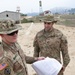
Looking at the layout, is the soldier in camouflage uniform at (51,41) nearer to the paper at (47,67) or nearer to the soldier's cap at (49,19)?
the soldier's cap at (49,19)

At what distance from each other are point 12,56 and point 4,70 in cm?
30

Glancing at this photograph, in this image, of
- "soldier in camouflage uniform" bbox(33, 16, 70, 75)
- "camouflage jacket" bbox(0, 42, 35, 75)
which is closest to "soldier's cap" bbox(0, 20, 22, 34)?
"camouflage jacket" bbox(0, 42, 35, 75)

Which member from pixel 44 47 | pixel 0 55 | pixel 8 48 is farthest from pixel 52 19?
pixel 0 55

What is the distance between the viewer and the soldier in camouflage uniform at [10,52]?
9.10 ft

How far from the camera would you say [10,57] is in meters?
2.92

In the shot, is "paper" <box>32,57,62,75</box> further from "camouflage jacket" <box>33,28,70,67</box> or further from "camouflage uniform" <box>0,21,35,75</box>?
"camouflage jacket" <box>33,28,70,67</box>

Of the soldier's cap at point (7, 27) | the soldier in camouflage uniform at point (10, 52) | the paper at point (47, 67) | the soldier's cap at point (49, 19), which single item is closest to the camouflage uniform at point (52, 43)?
the soldier's cap at point (49, 19)

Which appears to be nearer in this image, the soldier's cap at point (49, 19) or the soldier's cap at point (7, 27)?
the soldier's cap at point (7, 27)

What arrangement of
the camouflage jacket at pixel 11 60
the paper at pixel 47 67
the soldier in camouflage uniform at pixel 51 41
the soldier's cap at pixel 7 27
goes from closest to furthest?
the camouflage jacket at pixel 11 60 → the soldier's cap at pixel 7 27 → the paper at pixel 47 67 → the soldier in camouflage uniform at pixel 51 41

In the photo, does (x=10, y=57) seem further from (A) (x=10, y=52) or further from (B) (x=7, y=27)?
(B) (x=7, y=27)

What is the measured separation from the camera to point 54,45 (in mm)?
4547

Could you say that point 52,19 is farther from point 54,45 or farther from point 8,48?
point 8,48

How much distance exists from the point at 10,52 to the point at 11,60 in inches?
5.2

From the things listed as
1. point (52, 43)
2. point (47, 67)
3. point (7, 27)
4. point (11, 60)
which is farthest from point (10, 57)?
point (52, 43)
